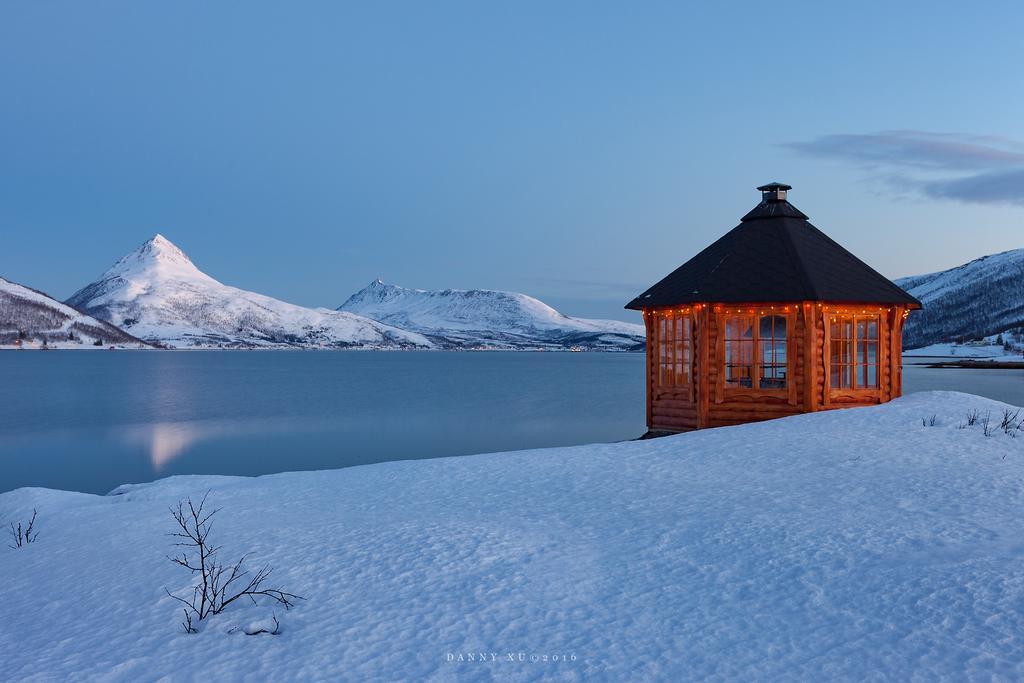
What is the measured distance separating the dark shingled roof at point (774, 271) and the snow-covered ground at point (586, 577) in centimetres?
644

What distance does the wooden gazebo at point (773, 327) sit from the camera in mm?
16875

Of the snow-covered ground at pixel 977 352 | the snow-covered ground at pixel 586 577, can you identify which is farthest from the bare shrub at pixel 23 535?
the snow-covered ground at pixel 977 352

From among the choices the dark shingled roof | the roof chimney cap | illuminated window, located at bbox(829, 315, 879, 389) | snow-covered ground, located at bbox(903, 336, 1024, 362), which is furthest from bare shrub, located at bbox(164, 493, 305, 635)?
snow-covered ground, located at bbox(903, 336, 1024, 362)

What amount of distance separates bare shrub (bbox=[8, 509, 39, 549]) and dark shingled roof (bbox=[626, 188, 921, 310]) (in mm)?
13555

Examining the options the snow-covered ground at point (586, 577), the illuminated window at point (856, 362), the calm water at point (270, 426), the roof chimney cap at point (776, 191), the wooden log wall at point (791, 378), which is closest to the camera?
the snow-covered ground at point (586, 577)

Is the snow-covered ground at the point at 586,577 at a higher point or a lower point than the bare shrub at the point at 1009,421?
lower

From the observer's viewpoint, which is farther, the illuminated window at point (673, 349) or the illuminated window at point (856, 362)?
the illuminated window at point (673, 349)

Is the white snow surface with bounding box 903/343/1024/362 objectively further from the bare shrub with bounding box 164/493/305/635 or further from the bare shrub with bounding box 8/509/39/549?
the bare shrub with bounding box 8/509/39/549

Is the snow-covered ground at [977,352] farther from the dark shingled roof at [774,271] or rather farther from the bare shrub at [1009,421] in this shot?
the bare shrub at [1009,421]

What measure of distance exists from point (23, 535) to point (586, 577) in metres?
7.77

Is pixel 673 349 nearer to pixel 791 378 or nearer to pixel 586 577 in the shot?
pixel 791 378

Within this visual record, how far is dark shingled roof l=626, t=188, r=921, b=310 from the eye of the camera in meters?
16.9

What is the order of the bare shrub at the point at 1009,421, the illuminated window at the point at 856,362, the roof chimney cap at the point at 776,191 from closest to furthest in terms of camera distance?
the bare shrub at the point at 1009,421
the illuminated window at the point at 856,362
the roof chimney cap at the point at 776,191

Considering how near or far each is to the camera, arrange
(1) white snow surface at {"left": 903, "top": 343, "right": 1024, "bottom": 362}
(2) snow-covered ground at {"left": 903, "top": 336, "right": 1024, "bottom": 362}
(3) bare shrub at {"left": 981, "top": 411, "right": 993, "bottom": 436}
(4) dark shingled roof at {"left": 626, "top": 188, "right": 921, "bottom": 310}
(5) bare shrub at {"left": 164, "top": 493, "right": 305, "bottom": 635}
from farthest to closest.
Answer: (2) snow-covered ground at {"left": 903, "top": 336, "right": 1024, "bottom": 362} < (1) white snow surface at {"left": 903, "top": 343, "right": 1024, "bottom": 362} < (4) dark shingled roof at {"left": 626, "top": 188, "right": 921, "bottom": 310} < (3) bare shrub at {"left": 981, "top": 411, "right": 993, "bottom": 436} < (5) bare shrub at {"left": 164, "top": 493, "right": 305, "bottom": 635}
